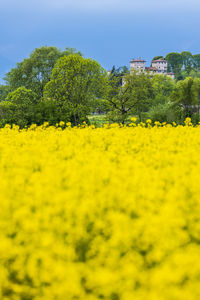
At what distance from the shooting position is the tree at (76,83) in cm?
3181

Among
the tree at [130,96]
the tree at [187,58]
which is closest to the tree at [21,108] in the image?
the tree at [130,96]

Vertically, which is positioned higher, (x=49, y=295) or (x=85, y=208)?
(x=85, y=208)

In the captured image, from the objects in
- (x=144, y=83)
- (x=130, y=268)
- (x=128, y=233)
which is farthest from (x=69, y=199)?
(x=144, y=83)

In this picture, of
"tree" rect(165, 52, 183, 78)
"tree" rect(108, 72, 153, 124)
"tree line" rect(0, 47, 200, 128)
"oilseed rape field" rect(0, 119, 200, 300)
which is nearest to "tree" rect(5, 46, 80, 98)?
"tree line" rect(0, 47, 200, 128)

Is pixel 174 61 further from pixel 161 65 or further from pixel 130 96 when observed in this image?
pixel 130 96

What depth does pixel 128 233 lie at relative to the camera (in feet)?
10.3

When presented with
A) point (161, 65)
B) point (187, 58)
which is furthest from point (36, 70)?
point (187, 58)

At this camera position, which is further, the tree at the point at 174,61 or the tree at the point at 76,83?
the tree at the point at 174,61

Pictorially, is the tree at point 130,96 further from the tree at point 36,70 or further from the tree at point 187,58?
the tree at point 187,58

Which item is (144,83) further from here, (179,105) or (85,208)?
(85,208)

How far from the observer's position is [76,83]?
32.0 meters

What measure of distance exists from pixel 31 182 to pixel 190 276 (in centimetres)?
273

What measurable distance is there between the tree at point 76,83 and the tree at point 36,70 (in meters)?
13.6

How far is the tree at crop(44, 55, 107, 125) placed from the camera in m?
31.8
